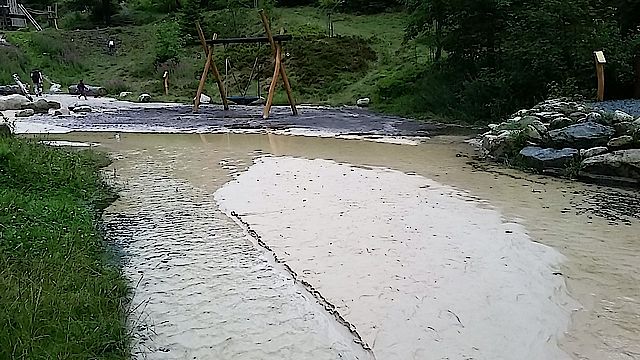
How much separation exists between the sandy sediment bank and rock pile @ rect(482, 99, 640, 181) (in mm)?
2428

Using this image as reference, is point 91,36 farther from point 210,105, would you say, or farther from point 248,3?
point 210,105

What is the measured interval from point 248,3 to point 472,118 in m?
28.6

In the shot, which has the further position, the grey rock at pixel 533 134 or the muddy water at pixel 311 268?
the grey rock at pixel 533 134

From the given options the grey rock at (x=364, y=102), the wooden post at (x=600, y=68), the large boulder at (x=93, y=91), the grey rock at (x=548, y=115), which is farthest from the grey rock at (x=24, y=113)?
the wooden post at (x=600, y=68)


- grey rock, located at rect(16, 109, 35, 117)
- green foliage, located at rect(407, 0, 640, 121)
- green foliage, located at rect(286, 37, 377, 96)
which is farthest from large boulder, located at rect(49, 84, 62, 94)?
green foliage, located at rect(407, 0, 640, 121)

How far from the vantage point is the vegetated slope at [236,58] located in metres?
30.2

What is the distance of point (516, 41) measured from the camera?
53.5 ft

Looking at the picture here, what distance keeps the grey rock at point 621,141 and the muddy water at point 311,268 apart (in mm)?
1148

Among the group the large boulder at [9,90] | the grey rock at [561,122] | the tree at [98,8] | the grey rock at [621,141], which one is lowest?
the grey rock at [621,141]

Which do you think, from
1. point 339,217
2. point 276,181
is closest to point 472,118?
point 276,181

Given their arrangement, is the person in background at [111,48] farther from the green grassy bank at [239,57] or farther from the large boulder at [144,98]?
the large boulder at [144,98]

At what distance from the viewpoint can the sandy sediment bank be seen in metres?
4.16

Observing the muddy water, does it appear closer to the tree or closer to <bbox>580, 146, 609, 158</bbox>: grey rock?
<bbox>580, 146, 609, 158</bbox>: grey rock

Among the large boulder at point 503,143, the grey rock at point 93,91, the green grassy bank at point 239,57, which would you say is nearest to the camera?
the large boulder at point 503,143
